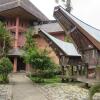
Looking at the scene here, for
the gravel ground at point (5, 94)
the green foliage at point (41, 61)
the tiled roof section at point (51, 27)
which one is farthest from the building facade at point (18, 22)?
the gravel ground at point (5, 94)

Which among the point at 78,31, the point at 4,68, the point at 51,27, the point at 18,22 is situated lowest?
the point at 4,68

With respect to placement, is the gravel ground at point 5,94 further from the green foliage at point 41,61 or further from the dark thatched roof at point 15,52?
the dark thatched roof at point 15,52

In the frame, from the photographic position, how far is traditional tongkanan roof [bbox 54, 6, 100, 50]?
4988 mm

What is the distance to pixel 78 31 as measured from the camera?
5211 millimetres

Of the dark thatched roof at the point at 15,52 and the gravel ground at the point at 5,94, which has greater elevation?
the dark thatched roof at the point at 15,52

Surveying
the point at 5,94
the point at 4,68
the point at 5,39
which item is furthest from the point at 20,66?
the point at 5,94

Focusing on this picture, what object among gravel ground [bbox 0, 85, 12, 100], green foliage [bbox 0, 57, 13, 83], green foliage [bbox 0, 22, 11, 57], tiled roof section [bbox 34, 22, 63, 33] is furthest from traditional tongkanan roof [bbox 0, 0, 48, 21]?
gravel ground [bbox 0, 85, 12, 100]

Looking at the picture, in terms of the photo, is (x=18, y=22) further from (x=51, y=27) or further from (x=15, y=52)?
(x=51, y=27)

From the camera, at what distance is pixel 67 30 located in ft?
18.2

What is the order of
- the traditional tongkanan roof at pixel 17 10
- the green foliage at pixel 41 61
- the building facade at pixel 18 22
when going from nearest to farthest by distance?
the green foliage at pixel 41 61 → the traditional tongkanan roof at pixel 17 10 → the building facade at pixel 18 22

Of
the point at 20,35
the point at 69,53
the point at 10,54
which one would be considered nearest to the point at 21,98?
the point at 69,53

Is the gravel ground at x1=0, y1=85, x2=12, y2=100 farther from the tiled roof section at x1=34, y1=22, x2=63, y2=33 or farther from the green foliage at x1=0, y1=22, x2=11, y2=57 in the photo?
the tiled roof section at x1=34, y1=22, x2=63, y2=33

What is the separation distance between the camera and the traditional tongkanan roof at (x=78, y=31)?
4.99 meters

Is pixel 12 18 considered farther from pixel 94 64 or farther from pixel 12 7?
pixel 94 64
